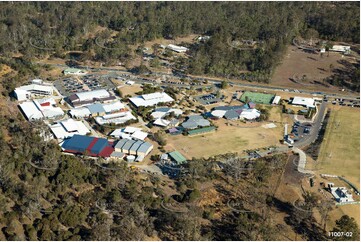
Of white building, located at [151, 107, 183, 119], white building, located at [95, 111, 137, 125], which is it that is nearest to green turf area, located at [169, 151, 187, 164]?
white building, located at [151, 107, 183, 119]

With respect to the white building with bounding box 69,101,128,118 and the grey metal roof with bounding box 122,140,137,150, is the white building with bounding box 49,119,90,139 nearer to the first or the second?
the white building with bounding box 69,101,128,118

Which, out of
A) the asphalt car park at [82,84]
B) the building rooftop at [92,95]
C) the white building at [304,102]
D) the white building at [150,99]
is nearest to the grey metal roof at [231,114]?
the white building at [150,99]

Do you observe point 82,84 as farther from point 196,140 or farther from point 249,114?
point 249,114

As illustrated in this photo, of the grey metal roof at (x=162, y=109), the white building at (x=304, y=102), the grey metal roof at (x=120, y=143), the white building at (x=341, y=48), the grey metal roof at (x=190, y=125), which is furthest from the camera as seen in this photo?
the white building at (x=341, y=48)

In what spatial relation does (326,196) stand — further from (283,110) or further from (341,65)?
(341,65)

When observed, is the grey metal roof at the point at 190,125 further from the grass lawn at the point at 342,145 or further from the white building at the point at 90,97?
the grass lawn at the point at 342,145
